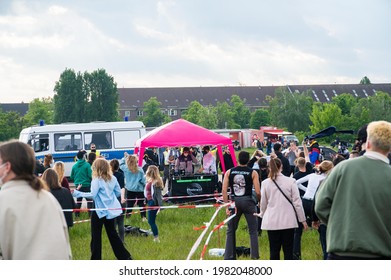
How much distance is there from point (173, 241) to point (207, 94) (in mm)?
174938

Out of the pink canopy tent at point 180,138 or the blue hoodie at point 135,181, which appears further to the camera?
the pink canopy tent at point 180,138

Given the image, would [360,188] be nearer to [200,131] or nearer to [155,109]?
[200,131]

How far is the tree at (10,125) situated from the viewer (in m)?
122

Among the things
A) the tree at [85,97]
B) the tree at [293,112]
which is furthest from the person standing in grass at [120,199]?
the tree at [85,97]

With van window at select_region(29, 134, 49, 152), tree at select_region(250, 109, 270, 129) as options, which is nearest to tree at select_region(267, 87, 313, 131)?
tree at select_region(250, 109, 270, 129)

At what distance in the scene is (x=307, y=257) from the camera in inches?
462

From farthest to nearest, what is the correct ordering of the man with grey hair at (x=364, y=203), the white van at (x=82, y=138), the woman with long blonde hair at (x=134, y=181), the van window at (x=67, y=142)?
1. the van window at (x=67, y=142)
2. the white van at (x=82, y=138)
3. the woman with long blonde hair at (x=134, y=181)
4. the man with grey hair at (x=364, y=203)

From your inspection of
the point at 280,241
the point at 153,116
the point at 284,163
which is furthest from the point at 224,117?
the point at 280,241

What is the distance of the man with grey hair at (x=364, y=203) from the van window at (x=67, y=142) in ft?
92.9

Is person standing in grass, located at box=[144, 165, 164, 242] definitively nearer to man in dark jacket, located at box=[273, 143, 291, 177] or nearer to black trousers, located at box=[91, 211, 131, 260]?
man in dark jacket, located at box=[273, 143, 291, 177]

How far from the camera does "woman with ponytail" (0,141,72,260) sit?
462cm

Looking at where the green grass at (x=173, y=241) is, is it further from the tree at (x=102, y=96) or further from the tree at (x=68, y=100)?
the tree at (x=102, y=96)
